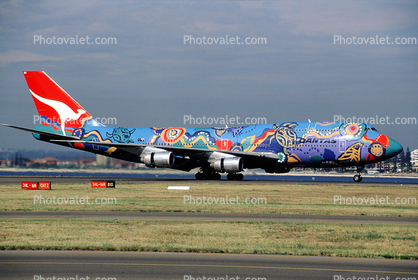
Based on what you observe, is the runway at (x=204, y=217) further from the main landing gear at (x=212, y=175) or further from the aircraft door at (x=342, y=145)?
the main landing gear at (x=212, y=175)

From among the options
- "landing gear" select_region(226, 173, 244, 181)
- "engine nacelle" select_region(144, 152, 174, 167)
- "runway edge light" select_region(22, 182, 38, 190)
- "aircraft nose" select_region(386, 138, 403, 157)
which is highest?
"aircraft nose" select_region(386, 138, 403, 157)

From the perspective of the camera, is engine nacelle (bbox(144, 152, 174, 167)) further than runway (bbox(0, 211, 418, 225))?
Yes

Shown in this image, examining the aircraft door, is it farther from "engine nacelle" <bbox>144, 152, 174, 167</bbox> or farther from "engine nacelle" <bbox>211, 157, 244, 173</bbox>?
"engine nacelle" <bbox>144, 152, 174, 167</bbox>

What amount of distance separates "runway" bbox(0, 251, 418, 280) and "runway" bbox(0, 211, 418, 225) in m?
9.08

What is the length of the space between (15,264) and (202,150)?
41683 mm

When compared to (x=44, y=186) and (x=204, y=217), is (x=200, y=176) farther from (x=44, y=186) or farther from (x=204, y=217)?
(x=204, y=217)

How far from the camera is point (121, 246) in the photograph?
60.0 feet

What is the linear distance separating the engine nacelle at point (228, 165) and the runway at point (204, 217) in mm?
26610

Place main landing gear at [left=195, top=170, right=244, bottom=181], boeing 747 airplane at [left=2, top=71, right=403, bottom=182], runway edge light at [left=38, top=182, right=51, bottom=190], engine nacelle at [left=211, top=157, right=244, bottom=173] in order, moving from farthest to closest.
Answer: main landing gear at [left=195, top=170, right=244, bottom=181] < engine nacelle at [left=211, top=157, right=244, bottom=173] < boeing 747 airplane at [left=2, top=71, right=403, bottom=182] < runway edge light at [left=38, top=182, right=51, bottom=190]

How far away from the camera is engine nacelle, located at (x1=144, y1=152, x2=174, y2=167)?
56.1 meters

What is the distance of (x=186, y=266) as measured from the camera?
50.0ft

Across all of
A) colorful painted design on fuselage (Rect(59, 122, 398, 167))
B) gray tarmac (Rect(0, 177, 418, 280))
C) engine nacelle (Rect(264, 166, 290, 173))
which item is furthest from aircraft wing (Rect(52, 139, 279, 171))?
gray tarmac (Rect(0, 177, 418, 280))

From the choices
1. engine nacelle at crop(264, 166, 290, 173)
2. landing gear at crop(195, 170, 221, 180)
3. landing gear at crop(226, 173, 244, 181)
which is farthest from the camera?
landing gear at crop(195, 170, 221, 180)

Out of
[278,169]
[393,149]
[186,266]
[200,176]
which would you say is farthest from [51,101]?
[186,266]
